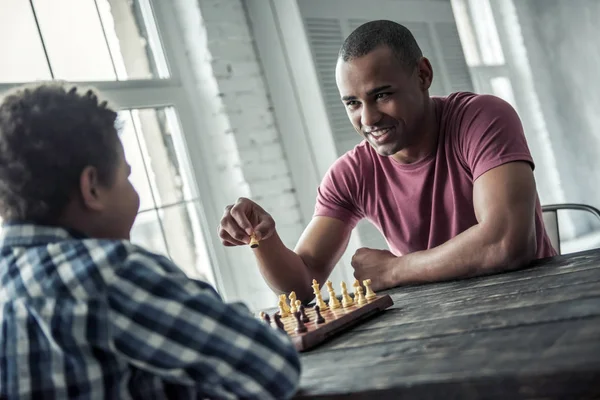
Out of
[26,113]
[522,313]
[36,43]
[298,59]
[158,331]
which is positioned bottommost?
[522,313]

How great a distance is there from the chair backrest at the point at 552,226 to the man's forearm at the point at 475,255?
0.63 m

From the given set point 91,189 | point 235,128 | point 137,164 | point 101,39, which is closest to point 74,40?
point 101,39

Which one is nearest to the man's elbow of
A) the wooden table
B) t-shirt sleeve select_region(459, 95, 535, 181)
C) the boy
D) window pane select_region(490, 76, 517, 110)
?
the wooden table

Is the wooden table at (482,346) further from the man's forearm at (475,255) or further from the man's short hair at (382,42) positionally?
the man's short hair at (382,42)

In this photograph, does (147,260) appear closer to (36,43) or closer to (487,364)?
(487,364)

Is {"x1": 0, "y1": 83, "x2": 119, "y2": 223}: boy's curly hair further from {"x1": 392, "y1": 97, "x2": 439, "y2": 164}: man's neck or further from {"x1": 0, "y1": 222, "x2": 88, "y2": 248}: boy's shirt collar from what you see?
{"x1": 392, "y1": 97, "x2": 439, "y2": 164}: man's neck

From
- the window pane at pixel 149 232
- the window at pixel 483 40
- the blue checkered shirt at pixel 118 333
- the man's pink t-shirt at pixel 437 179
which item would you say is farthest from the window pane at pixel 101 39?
the window at pixel 483 40

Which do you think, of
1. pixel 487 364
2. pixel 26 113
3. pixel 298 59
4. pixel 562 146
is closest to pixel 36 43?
pixel 298 59

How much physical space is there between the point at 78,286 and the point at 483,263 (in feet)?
3.63

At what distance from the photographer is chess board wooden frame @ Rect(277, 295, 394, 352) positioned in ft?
4.34

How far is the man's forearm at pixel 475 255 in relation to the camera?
170 centimetres

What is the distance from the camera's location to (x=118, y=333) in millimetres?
901

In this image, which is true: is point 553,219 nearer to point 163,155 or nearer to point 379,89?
point 379,89

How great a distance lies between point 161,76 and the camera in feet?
10.6
